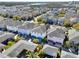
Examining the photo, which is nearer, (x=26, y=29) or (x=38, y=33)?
(x=38, y=33)

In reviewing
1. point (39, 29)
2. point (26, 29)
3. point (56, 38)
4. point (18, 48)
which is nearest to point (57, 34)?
point (56, 38)

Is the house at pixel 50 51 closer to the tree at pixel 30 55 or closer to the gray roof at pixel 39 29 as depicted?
the tree at pixel 30 55

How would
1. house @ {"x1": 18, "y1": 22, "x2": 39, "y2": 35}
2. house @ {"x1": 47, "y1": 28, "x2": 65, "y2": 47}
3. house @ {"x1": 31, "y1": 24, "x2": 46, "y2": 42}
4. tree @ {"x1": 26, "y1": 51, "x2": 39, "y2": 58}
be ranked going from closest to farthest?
tree @ {"x1": 26, "y1": 51, "x2": 39, "y2": 58}
house @ {"x1": 47, "y1": 28, "x2": 65, "y2": 47}
house @ {"x1": 31, "y1": 24, "x2": 46, "y2": 42}
house @ {"x1": 18, "y1": 22, "x2": 39, "y2": 35}

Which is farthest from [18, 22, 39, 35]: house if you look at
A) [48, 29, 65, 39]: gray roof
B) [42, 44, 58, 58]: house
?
[42, 44, 58, 58]: house

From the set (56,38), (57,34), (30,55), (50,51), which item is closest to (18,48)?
(30,55)

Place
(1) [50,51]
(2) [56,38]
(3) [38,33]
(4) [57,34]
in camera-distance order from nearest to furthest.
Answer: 1. (1) [50,51]
2. (2) [56,38]
3. (4) [57,34]
4. (3) [38,33]

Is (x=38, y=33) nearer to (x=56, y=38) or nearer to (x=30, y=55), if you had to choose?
(x=56, y=38)

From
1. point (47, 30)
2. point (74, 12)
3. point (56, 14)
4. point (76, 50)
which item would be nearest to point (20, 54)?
point (76, 50)

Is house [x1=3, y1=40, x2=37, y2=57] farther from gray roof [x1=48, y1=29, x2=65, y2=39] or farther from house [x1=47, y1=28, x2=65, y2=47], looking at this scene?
gray roof [x1=48, y1=29, x2=65, y2=39]

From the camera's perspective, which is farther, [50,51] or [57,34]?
[57,34]

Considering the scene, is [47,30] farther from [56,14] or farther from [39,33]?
[56,14]

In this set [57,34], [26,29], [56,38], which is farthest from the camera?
[26,29]

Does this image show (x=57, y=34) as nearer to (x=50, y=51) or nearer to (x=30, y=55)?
(x=50, y=51)
